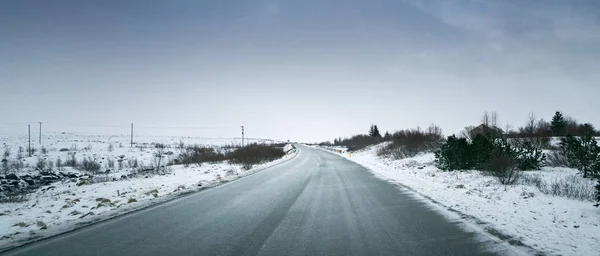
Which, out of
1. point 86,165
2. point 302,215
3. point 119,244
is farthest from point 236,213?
point 86,165

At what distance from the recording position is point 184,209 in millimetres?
7984

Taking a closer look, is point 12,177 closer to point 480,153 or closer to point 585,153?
point 480,153

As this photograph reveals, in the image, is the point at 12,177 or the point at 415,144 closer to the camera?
the point at 12,177

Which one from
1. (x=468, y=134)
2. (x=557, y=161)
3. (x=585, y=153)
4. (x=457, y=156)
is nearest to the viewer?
(x=585, y=153)

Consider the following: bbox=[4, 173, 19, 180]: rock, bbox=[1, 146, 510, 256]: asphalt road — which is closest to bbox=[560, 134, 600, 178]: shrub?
bbox=[1, 146, 510, 256]: asphalt road

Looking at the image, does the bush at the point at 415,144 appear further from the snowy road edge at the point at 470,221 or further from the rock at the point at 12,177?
the rock at the point at 12,177

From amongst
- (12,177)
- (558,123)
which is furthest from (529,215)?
(558,123)

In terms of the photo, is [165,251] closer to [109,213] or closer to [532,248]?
[109,213]

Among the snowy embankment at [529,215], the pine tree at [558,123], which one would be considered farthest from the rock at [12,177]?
the pine tree at [558,123]

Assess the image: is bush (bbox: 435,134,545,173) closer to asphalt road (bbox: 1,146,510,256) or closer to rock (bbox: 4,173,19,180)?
asphalt road (bbox: 1,146,510,256)

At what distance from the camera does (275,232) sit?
5633 millimetres

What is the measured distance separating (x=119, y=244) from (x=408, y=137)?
111ft

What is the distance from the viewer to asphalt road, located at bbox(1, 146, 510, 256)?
4688 millimetres

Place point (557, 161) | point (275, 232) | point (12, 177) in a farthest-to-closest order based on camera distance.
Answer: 1. point (12, 177)
2. point (557, 161)
3. point (275, 232)
